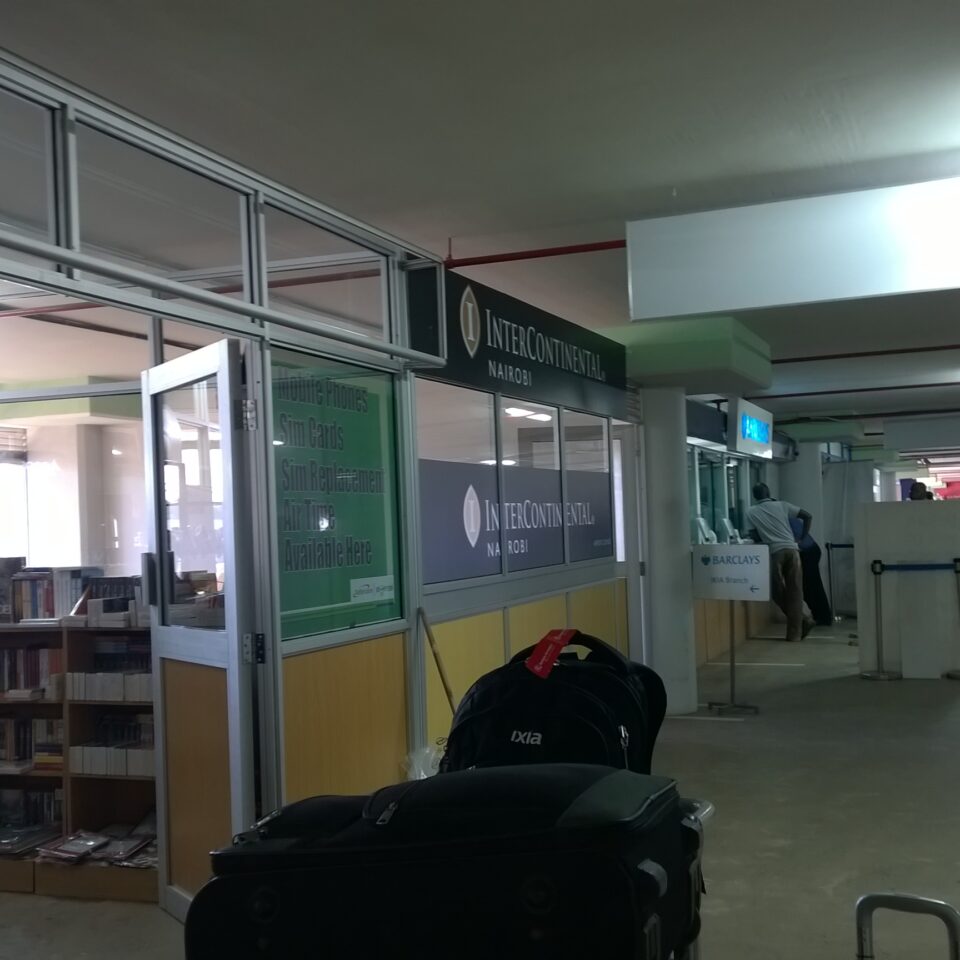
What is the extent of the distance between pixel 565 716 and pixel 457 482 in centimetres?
327

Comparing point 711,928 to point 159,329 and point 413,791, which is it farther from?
point 159,329

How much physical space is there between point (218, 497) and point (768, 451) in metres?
9.32

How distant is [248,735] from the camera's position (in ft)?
13.1

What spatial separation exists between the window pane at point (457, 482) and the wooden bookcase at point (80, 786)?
56.4 inches

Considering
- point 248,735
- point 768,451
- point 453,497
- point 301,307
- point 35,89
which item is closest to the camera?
point 35,89

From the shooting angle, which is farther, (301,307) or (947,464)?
(947,464)

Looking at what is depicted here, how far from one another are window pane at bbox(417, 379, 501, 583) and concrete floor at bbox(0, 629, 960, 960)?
5.89 feet

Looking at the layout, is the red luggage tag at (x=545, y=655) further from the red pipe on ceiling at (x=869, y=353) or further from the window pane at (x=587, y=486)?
the red pipe on ceiling at (x=869, y=353)

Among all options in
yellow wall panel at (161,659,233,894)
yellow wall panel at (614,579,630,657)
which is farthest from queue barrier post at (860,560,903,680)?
yellow wall panel at (161,659,233,894)

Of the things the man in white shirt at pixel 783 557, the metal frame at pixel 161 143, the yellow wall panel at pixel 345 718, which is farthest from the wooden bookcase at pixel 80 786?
the man in white shirt at pixel 783 557

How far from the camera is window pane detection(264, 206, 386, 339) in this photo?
15.7 feet

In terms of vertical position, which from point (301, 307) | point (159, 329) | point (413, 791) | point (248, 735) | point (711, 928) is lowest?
point (711, 928)

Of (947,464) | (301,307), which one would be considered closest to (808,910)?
(301,307)

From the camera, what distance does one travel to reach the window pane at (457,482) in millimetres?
5297
